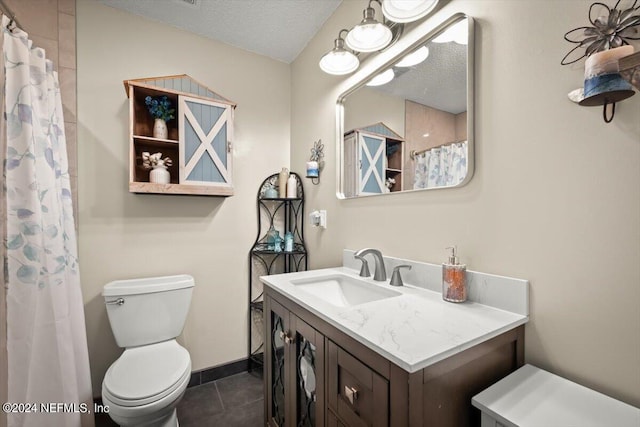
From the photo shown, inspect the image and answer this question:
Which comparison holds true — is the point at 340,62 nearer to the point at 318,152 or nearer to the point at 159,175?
the point at 318,152

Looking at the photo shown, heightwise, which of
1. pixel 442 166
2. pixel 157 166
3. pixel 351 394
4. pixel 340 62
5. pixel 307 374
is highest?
pixel 340 62

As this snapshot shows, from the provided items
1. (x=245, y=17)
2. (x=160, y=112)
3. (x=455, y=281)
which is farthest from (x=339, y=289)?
(x=245, y=17)

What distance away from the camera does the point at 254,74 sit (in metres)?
2.18

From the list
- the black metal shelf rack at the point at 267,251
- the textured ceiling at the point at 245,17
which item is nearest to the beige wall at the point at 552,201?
the textured ceiling at the point at 245,17

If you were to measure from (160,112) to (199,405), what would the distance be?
1897 millimetres

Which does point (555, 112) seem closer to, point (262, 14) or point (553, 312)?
point (553, 312)

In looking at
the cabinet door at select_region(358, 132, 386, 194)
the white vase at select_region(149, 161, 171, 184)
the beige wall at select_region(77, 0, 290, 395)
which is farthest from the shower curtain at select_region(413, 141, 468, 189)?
the white vase at select_region(149, 161, 171, 184)

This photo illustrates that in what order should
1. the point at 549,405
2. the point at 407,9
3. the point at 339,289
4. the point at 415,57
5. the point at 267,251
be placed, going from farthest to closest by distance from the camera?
1. the point at 267,251
2. the point at 339,289
3. the point at 415,57
4. the point at 407,9
5. the point at 549,405

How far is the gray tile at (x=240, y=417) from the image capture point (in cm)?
155

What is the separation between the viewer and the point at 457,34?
105cm

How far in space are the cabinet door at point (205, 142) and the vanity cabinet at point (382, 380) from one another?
3.64ft

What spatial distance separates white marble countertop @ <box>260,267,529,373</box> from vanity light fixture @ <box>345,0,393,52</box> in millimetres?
1150

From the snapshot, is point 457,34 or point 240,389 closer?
point 457,34

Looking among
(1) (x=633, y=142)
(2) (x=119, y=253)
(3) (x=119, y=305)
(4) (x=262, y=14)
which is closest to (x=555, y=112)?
(1) (x=633, y=142)
